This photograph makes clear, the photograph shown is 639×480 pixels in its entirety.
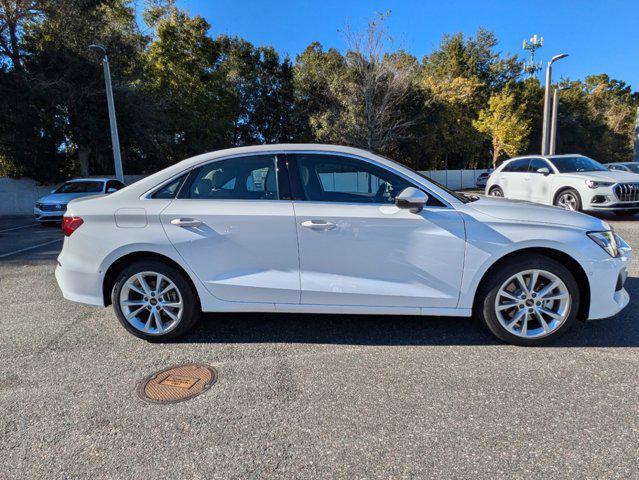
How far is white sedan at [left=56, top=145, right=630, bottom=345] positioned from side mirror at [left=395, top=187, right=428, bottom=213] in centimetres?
1

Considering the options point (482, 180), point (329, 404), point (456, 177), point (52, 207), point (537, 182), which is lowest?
point (329, 404)

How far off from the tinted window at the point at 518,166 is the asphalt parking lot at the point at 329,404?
25.5 feet

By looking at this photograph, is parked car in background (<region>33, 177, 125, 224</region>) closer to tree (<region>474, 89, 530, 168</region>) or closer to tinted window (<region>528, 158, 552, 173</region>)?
tinted window (<region>528, 158, 552, 173</region>)

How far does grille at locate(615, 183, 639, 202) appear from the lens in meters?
8.90

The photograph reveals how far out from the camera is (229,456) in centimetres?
222

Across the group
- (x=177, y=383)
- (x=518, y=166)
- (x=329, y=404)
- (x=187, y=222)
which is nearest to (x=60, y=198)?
(x=187, y=222)

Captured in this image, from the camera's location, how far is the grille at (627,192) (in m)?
8.90

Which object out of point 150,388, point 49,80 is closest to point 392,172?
point 150,388

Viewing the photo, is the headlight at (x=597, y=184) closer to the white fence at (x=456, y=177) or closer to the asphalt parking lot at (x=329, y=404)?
the asphalt parking lot at (x=329, y=404)

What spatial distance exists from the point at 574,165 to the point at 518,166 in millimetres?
1430

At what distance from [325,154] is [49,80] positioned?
18.7 m

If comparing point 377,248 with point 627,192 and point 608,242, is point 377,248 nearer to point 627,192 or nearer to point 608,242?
point 608,242

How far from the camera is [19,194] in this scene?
20.0m

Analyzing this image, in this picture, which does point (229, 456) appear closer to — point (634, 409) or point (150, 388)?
point (150, 388)
